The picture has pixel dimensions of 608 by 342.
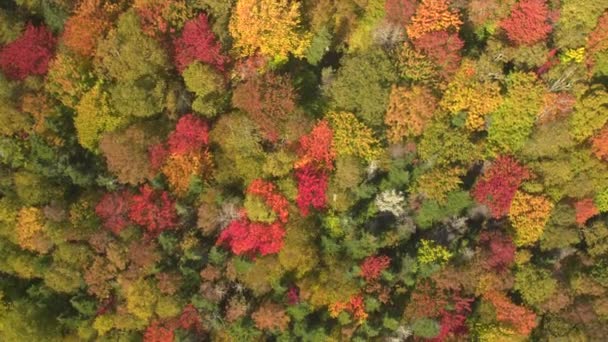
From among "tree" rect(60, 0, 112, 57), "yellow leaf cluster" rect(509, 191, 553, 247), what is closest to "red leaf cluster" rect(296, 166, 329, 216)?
"yellow leaf cluster" rect(509, 191, 553, 247)

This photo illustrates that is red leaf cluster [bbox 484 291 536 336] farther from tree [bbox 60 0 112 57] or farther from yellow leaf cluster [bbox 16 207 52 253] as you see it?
tree [bbox 60 0 112 57]

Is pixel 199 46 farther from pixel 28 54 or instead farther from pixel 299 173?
pixel 28 54

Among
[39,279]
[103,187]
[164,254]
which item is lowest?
[39,279]

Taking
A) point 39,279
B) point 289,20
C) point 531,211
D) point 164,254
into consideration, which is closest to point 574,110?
point 531,211

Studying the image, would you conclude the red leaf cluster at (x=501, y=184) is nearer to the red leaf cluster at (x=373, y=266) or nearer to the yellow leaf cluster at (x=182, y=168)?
the red leaf cluster at (x=373, y=266)

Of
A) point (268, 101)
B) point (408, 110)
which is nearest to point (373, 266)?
point (408, 110)

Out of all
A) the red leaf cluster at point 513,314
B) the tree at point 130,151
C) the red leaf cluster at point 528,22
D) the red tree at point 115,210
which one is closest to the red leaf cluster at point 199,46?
the tree at point 130,151

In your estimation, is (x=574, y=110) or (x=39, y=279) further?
(x=39, y=279)

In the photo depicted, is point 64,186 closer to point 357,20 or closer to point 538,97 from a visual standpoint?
point 357,20
